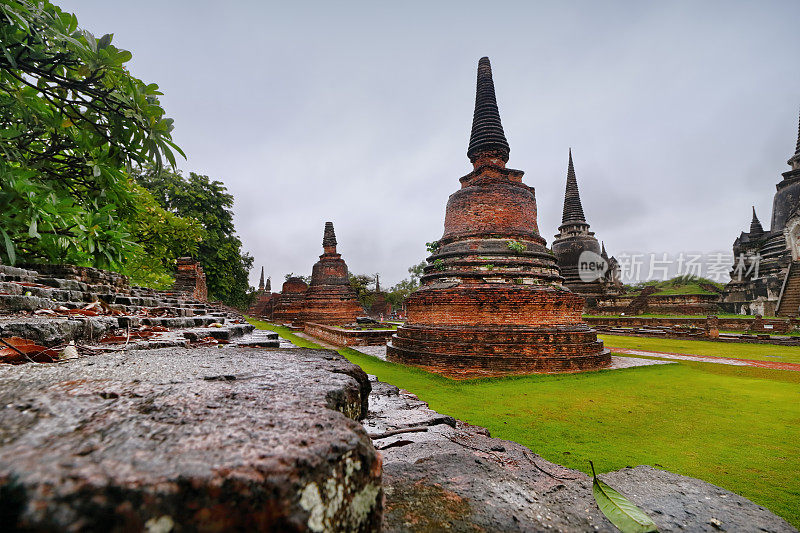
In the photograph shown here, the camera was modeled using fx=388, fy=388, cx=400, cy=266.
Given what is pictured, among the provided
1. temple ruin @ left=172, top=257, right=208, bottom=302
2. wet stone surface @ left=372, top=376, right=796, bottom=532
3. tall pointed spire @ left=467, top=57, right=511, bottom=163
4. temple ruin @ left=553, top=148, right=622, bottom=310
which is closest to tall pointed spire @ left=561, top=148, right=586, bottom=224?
temple ruin @ left=553, top=148, right=622, bottom=310

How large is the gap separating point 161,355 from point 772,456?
4.50 metres

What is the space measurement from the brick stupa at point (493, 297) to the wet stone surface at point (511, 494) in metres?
5.66

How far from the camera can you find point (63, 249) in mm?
3293

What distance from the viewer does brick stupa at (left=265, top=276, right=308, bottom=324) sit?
2483 cm

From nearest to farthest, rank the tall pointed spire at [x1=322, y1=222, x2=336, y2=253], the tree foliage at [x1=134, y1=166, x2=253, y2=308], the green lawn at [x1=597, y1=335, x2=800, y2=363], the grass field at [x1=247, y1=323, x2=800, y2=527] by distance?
the grass field at [x1=247, y1=323, x2=800, y2=527], the green lawn at [x1=597, y1=335, x2=800, y2=363], the tree foliage at [x1=134, y1=166, x2=253, y2=308], the tall pointed spire at [x1=322, y1=222, x2=336, y2=253]

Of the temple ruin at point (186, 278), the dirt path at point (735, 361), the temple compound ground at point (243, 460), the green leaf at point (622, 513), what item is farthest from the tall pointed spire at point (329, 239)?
the green leaf at point (622, 513)

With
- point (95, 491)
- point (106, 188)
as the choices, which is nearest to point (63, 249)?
point (106, 188)

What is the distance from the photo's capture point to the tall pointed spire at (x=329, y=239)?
21.6 meters

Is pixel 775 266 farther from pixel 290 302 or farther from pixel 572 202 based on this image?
pixel 290 302

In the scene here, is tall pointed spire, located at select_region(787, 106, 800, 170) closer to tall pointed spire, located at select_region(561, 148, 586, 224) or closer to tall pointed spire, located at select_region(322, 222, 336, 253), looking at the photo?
tall pointed spire, located at select_region(561, 148, 586, 224)

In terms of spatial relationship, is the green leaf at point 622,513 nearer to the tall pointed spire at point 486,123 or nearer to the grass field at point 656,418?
the grass field at point 656,418

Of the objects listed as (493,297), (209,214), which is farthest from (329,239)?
(493,297)

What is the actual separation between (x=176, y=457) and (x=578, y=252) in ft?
103

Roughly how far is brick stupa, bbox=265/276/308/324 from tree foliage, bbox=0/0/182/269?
21027 mm
